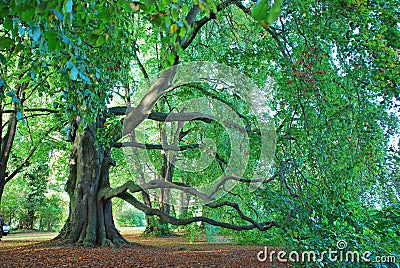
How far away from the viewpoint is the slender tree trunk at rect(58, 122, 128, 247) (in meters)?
8.79

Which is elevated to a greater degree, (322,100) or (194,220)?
(322,100)

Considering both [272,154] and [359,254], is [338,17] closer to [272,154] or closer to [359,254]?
[272,154]

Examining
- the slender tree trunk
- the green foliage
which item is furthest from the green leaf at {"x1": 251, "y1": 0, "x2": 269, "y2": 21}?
the green foliage

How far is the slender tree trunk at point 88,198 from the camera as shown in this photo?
8789 mm

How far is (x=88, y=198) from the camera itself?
895 cm

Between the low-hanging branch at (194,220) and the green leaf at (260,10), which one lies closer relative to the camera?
the green leaf at (260,10)

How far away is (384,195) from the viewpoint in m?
4.50
